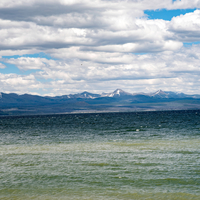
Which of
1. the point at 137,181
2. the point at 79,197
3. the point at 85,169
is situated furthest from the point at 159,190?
the point at 85,169

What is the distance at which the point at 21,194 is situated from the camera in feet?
88.0

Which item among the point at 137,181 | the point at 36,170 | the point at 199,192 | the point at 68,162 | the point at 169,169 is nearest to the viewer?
the point at 199,192

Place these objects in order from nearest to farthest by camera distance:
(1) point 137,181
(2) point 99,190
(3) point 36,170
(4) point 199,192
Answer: (4) point 199,192, (2) point 99,190, (1) point 137,181, (3) point 36,170

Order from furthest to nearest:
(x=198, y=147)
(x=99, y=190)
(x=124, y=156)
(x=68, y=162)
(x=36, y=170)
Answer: (x=198, y=147)
(x=124, y=156)
(x=68, y=162)
(x=36, y=170)
(x=99, y=190)

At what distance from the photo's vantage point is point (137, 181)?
29.5 m

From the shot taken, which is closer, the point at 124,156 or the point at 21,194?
the point at 21,194

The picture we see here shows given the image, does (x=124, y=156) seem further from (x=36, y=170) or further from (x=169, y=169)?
(x=36, y=170)

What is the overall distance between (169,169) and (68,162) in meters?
14.4

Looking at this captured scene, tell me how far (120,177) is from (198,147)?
23.6m

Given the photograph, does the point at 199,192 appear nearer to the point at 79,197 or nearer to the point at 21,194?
the point at 79,197

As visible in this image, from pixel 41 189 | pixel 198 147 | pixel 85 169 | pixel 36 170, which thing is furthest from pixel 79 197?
pixel 198 147

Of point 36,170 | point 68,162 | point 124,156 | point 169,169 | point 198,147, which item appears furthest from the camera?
point 198,147

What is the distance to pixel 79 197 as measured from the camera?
2553cm

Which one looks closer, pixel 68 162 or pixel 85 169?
pixel 85 169
